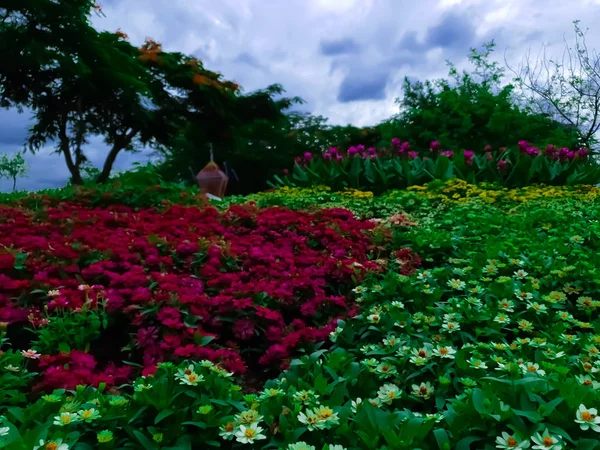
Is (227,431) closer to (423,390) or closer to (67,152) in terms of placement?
(423,390)

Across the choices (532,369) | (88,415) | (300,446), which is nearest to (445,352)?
(532,369)

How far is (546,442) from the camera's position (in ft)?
4.43

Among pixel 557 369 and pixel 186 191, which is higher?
pixel 186 191

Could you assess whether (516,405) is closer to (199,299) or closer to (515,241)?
(199,299)

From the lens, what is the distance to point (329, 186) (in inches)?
325

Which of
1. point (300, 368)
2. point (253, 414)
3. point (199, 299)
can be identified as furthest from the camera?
point (199, 299)

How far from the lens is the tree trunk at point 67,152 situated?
16516 mm

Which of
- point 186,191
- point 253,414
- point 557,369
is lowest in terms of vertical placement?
point 557,369

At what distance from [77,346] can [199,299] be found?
1.75ft

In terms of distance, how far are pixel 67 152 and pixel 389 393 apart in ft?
54.2

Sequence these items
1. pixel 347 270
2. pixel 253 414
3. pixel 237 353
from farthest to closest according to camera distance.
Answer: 1. pixel 347 270
2. pixel 237 353
3. pixel 253 414

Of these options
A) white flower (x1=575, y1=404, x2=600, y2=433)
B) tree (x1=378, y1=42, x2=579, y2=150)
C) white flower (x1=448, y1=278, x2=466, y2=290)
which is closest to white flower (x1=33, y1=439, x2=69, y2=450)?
white flower (x1=575, y1=404, x2=600, y2=433)

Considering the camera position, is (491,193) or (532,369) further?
(491,193)

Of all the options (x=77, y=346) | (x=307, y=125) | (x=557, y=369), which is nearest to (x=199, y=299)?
(x=77, y=346)
